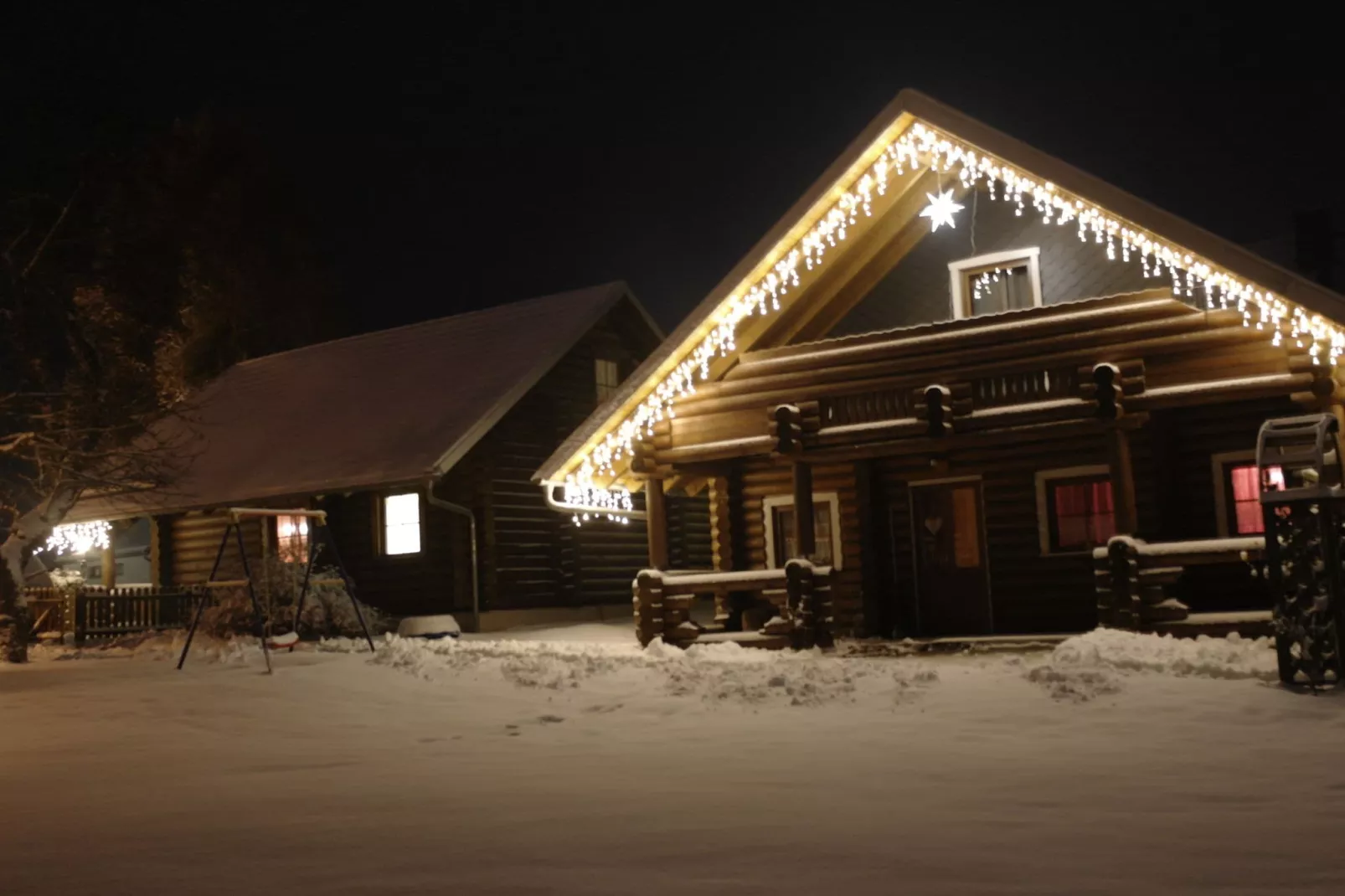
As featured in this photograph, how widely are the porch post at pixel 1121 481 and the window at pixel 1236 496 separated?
1655 mm

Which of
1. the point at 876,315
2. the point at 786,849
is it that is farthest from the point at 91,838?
the point at 876,315

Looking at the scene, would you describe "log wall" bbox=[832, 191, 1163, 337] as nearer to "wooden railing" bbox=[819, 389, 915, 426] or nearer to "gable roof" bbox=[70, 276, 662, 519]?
"wooden railing" bbox=[819, 389, 915, 426]

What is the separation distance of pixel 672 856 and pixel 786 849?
524 millimetres

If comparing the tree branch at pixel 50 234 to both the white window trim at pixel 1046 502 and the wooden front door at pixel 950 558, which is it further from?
the white window trim at pixel 1046 502

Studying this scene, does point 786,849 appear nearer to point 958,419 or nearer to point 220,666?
point 958,419

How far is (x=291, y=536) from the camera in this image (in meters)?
26.3

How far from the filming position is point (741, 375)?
18453 mm

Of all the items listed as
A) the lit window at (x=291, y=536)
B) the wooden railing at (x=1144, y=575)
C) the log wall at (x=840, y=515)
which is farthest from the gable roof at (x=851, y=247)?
the lit window at (x=291, y=536)

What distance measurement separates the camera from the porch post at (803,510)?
16672 mm

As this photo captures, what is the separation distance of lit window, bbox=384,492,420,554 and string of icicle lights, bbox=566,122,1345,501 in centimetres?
633

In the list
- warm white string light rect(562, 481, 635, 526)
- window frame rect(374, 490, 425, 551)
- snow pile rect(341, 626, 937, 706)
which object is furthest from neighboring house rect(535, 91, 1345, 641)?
window frame rect(374, 490, 425, 551)

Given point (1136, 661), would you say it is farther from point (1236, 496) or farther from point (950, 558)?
point (950, 558)

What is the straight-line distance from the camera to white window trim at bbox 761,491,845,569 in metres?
19.2

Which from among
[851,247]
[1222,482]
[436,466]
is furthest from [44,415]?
[1222,482]
